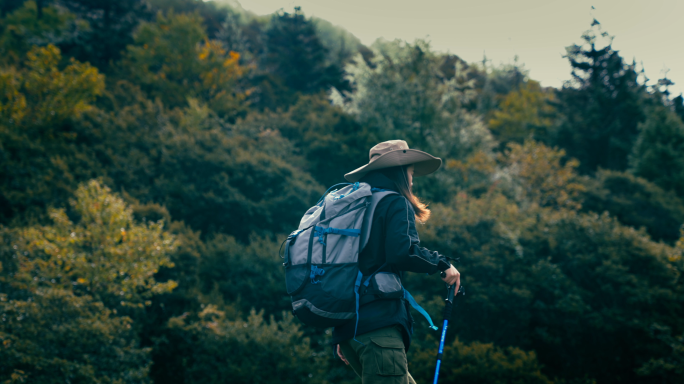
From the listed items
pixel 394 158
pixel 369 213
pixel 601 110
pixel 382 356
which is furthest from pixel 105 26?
pixel 601 110

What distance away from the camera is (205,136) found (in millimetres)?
15867

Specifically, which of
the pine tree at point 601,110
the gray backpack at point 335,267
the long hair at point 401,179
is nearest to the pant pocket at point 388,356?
the gray backpack at point 335,267

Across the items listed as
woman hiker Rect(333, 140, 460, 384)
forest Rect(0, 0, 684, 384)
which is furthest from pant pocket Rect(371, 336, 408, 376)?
forest Rect(0, 0, 684, 384)

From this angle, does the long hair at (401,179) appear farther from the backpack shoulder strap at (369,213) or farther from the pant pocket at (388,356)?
the pant pocket at (388,356)

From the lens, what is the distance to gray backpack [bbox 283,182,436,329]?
194 centimetres

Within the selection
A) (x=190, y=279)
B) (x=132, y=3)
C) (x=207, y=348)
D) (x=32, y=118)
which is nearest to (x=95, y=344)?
(x=207, y=348)

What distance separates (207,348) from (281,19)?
26.3 meters

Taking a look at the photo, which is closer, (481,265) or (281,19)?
(481,265)

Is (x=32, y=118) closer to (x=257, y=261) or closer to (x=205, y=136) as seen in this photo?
(x=205, y=136)

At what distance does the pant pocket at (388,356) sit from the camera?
193 cm

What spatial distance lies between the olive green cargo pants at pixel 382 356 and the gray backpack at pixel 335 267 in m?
0.16

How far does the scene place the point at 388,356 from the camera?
195cm

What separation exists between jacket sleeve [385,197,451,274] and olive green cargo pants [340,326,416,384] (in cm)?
→ 37

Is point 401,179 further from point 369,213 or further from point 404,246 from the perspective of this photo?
point 404,246
